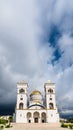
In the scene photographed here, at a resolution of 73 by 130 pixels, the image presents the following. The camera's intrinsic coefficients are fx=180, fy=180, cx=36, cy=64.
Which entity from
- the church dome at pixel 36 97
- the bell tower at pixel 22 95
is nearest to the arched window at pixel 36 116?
the bell tower at pixel 22 95

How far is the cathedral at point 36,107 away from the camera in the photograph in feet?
168

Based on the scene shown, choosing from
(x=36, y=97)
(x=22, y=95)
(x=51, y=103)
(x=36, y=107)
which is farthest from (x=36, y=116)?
(x=22, y=95)

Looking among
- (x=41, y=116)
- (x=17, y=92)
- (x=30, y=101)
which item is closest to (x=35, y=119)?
(x=41, y=116)

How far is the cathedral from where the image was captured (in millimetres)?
51344

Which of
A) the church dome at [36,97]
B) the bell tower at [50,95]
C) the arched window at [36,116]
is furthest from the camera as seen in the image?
the church dome at [36,97]

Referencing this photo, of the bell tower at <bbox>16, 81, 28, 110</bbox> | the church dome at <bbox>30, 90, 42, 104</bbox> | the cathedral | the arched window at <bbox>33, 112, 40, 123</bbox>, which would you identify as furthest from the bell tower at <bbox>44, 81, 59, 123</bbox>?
the bell tower at <bbox>16, 81, 28, 110</bbox>

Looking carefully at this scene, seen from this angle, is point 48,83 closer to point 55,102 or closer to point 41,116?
point 55,102

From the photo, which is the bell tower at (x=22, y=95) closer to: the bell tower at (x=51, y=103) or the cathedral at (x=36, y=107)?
the cathedral at (x=36, y=107)

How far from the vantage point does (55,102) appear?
180ft

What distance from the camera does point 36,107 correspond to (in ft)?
177

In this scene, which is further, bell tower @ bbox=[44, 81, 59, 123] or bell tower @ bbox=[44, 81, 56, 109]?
bell tower @ bbox=[44, 81, 56, 109]

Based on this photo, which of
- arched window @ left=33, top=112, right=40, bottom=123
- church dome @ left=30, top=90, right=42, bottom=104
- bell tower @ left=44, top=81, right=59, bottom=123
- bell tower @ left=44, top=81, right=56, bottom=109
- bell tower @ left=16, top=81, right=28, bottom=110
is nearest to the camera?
bell tower @ left=44, top=81, right=59, bottom=123

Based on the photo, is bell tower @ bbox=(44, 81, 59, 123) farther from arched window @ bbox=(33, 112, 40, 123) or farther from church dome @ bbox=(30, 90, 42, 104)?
arched window @ bbox=(33, 112, 40, 123)

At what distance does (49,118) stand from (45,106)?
4802 millimetres
